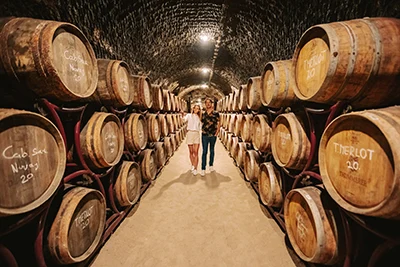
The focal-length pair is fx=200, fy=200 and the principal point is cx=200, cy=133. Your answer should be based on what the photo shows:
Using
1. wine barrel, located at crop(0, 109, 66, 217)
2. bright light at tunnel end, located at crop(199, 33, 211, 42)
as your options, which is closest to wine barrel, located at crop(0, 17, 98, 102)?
wine barrel, located at crop(0, 109, 66, 217)

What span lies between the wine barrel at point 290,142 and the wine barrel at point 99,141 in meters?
2.29

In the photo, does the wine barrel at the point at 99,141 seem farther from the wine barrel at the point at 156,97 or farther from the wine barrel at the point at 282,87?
the wine barrel at the point at 156,97

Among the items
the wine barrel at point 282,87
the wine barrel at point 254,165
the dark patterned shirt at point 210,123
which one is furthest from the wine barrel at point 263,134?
the dark patterned shirt at point 210,123

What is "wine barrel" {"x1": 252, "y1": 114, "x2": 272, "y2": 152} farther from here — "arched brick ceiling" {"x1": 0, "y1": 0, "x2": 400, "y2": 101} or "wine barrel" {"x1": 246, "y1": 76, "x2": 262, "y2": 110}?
"arched brick ceiling" {"x1": 0, "y1": 0, "x2": 400, "y2": 101}

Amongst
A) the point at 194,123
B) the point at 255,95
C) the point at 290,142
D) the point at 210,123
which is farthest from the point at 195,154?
the point at 290,142

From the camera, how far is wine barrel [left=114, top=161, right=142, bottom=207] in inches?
122

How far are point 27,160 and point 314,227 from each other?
244 centimetres

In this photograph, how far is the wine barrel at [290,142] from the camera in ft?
7.52

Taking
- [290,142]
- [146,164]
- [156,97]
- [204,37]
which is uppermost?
[204,37]

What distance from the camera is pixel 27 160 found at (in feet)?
4.81

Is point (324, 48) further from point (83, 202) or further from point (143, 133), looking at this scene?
point (143, 133)

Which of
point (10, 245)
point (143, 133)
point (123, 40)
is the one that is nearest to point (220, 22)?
point (123, 40)

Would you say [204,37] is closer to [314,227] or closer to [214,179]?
[214,179]

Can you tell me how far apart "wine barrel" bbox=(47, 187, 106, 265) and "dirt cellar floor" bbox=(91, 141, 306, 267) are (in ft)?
1.35
